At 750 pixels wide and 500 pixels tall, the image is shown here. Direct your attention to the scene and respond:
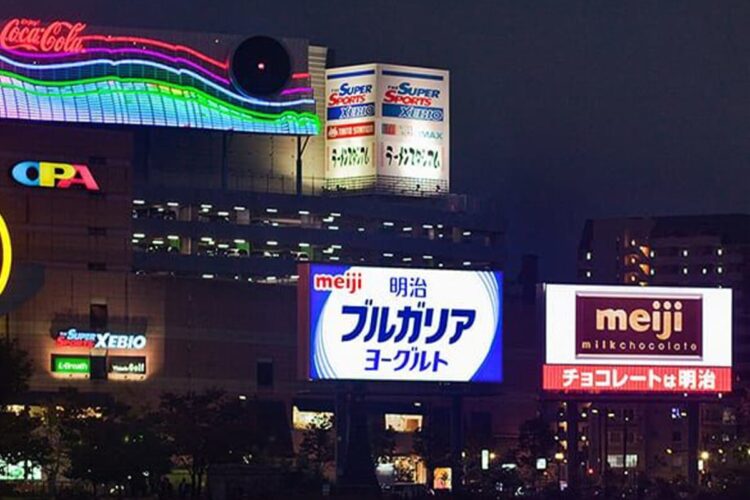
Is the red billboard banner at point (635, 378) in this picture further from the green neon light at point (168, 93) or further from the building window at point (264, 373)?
the green neon light at point (168, 93)

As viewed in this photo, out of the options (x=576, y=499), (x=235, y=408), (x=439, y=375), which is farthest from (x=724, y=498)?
(x=235, y=408)

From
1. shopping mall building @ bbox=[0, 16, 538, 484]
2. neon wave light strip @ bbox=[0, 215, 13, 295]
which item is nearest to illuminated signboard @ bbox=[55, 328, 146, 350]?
shopping mall building @ bbox=[0, 16, 538, 484]

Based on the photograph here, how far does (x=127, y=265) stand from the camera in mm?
147500

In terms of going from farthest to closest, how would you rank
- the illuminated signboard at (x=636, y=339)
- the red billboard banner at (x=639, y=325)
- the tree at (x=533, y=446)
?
the tree at (x=533, y=446)
the red billboard banner at (x=639, y=325)
the illuminated signboard at (x=636, y=339)

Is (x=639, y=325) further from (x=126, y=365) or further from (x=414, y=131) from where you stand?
(x=414, y=131)

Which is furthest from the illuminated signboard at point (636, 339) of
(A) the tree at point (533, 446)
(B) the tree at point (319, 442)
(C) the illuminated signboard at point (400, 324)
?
(A) the tree at point (533, 446)

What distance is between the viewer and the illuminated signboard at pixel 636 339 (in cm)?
11519

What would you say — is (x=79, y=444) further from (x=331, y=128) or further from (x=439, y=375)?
(x=331, y=128)

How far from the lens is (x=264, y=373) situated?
151125 millimetres

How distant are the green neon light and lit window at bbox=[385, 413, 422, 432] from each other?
76.5 ft

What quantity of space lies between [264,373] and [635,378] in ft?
133

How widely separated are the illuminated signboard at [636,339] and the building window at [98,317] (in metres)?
38.5

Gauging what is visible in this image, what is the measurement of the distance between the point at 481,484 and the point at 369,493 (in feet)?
73.2

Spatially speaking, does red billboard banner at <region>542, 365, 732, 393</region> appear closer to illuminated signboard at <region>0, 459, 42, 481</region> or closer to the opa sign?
illuminated signboard at <region>0, 459, 42, 481</region>
